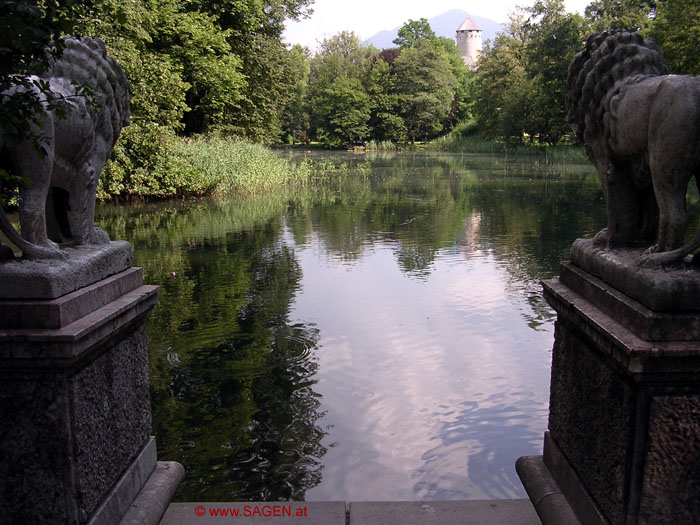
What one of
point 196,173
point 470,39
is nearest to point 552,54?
point 196,173

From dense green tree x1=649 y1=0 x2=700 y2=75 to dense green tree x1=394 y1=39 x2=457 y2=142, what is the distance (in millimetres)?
41382

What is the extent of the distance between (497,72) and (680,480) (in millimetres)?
54875

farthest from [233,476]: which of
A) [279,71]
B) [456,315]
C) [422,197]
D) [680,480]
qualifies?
[279,71]

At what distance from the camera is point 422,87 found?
208 ft

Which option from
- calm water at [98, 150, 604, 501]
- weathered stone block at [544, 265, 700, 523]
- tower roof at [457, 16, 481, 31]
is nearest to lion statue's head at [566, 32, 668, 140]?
weathered stone block at [544, 265, 700, 523]

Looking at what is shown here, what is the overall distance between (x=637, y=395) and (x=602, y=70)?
1.40 meters

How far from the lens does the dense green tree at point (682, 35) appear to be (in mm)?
20391

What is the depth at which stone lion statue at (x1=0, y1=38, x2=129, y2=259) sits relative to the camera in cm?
235

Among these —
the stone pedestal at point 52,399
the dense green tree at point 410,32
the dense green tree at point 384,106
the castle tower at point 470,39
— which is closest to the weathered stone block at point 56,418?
the stone pedestal at point 52,399

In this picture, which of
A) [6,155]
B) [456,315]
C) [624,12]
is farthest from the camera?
[624,12]

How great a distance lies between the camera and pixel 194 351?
617cm

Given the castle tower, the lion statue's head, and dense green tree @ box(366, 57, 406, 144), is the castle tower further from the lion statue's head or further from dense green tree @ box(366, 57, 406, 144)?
the lion statue's head

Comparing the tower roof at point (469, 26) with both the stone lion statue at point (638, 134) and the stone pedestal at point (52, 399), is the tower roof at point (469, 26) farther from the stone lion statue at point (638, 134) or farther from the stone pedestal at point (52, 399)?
Result: the stone pedestal at point (52, 399)

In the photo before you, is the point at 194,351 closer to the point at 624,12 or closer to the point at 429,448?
the point at 429,448
